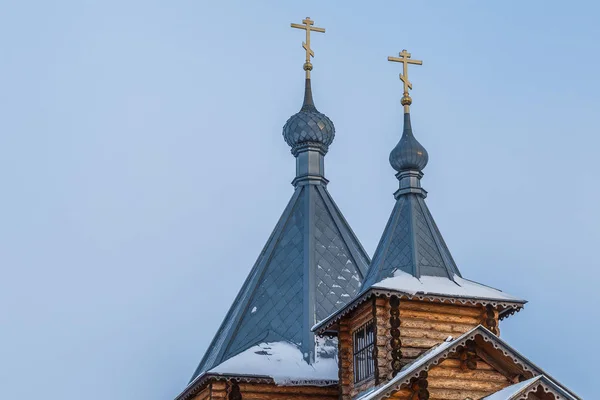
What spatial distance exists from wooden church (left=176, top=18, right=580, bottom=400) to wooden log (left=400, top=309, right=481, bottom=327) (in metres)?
0.02

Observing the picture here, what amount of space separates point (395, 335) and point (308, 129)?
335 inches

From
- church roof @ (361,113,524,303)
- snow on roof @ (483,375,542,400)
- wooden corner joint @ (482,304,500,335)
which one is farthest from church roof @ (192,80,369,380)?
snow on roof @ (483,375,542,400)

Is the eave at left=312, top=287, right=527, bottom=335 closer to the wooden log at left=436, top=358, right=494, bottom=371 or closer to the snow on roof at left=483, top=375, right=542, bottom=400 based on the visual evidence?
the wooden log at left=436, top=358, right=494, bottom=371

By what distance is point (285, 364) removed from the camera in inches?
798

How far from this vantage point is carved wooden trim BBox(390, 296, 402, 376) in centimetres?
1766

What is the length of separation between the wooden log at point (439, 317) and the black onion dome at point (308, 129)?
7884mm

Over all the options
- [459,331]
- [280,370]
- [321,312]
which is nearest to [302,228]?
[321,312]

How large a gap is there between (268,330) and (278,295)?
3.33 feet

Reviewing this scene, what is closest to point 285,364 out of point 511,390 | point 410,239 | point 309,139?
point 410,239

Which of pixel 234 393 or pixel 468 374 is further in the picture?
pixel 234 393

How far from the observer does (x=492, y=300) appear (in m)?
18.4

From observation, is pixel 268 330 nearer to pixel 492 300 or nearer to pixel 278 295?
pixel 278 295

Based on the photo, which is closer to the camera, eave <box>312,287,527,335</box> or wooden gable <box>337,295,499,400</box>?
wooden gable <box>337,295,499,400</box>

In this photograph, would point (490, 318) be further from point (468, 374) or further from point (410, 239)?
point (410, 239)
